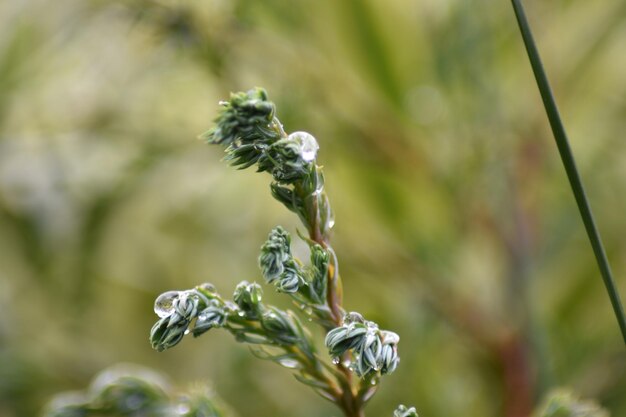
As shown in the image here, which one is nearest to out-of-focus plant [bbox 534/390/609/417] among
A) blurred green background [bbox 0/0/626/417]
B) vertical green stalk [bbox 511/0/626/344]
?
vertical green stalk [bbox 511/0/626/344]

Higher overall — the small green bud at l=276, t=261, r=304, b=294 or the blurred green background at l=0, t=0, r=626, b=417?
the blurred green background at l=0, t=0, r=626, b=417

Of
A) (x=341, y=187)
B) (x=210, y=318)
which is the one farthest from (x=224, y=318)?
(x=341, y=187)

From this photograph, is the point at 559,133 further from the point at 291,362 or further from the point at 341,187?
the point at 341,187

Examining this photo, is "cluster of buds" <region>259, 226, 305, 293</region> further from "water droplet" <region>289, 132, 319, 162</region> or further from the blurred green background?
the blurred green background

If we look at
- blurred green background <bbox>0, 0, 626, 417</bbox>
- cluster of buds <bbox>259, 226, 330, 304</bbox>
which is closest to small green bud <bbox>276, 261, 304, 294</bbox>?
cluster of buds <bbox>259, 226, 330, 304</bbox>

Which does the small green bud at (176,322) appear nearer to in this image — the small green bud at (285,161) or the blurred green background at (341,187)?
the small green bud at (285,161)

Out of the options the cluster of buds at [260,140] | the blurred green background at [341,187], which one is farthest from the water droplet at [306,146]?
the blurred green background at [341,187]

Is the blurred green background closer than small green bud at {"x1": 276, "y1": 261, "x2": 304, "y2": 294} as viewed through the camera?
No

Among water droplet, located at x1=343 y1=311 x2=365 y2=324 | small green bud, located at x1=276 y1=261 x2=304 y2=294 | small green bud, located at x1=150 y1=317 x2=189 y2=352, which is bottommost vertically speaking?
Result: small green bud, located at x1=150 y1=317 x2=189 y2=352
